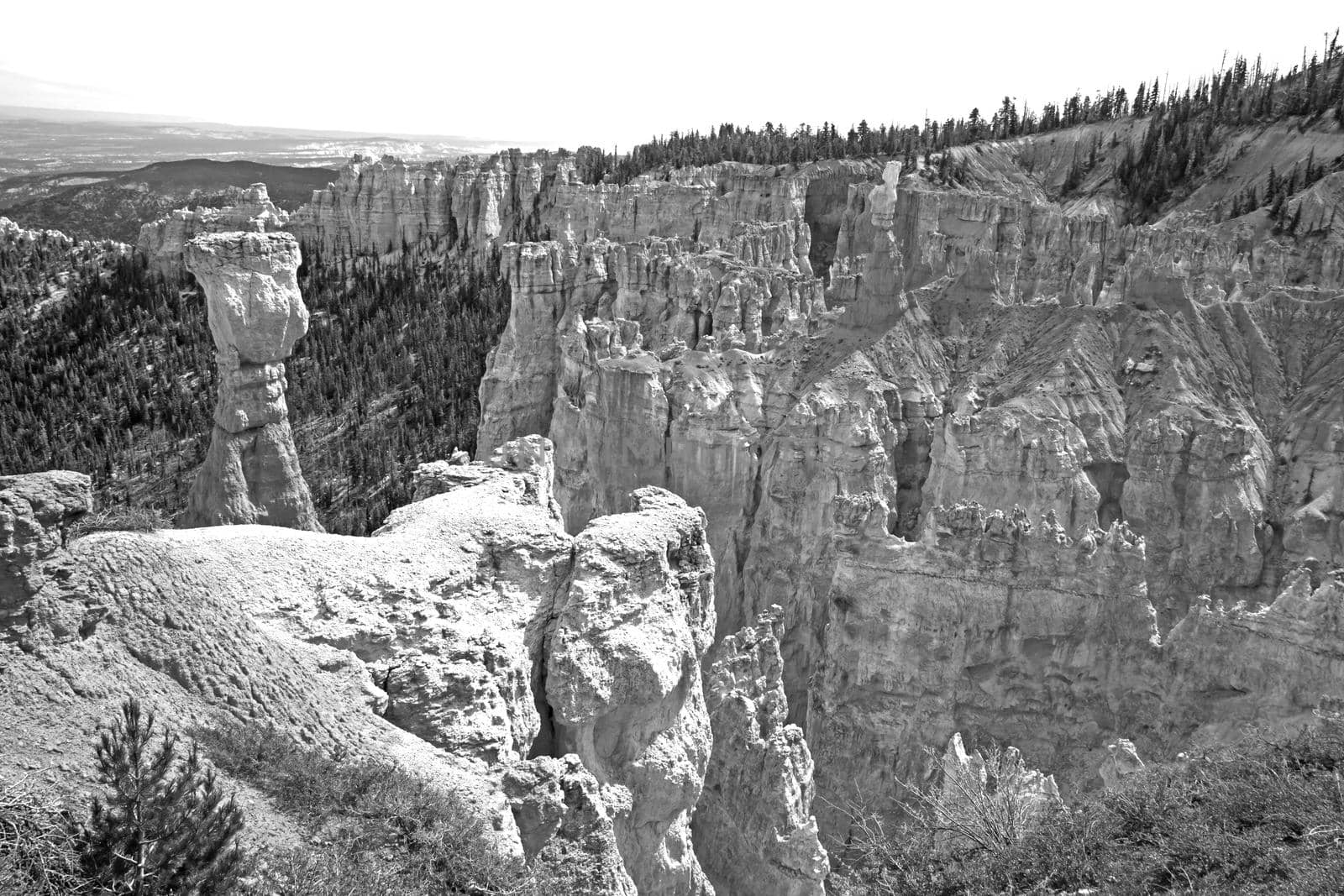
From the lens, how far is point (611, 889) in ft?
34.8

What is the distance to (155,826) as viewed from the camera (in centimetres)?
778

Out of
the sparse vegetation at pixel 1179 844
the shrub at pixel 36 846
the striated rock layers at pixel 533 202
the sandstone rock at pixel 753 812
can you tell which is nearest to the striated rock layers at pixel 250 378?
the sandstone rock at pixel 753 812

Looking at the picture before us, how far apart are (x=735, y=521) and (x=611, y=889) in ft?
65.5

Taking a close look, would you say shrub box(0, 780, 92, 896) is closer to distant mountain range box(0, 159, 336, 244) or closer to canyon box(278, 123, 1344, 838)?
canyon box(278, 123, 1344, 838)

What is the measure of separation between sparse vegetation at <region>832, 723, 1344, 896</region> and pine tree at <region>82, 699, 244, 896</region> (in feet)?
23.8

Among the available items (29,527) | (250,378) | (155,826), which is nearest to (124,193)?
(250,378)

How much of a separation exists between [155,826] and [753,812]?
10.7 metres

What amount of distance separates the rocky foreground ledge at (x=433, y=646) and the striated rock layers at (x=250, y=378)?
460cm

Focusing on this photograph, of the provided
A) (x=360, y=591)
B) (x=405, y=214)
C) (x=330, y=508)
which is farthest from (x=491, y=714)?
(x=405, y=214)

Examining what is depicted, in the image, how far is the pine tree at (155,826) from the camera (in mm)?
7473

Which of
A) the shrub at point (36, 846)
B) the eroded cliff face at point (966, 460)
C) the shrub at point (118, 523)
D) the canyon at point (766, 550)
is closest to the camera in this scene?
the shrub at point (36, 846)

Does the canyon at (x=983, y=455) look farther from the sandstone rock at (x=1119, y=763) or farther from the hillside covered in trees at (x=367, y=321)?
the hillside covered in trees at (x=367, y=321)

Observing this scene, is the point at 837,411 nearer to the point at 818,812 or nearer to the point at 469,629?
the point at 818,812

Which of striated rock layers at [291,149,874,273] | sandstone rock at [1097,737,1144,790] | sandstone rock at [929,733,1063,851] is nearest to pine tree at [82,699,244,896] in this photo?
sandstone rock at [929,733,1063,851]
